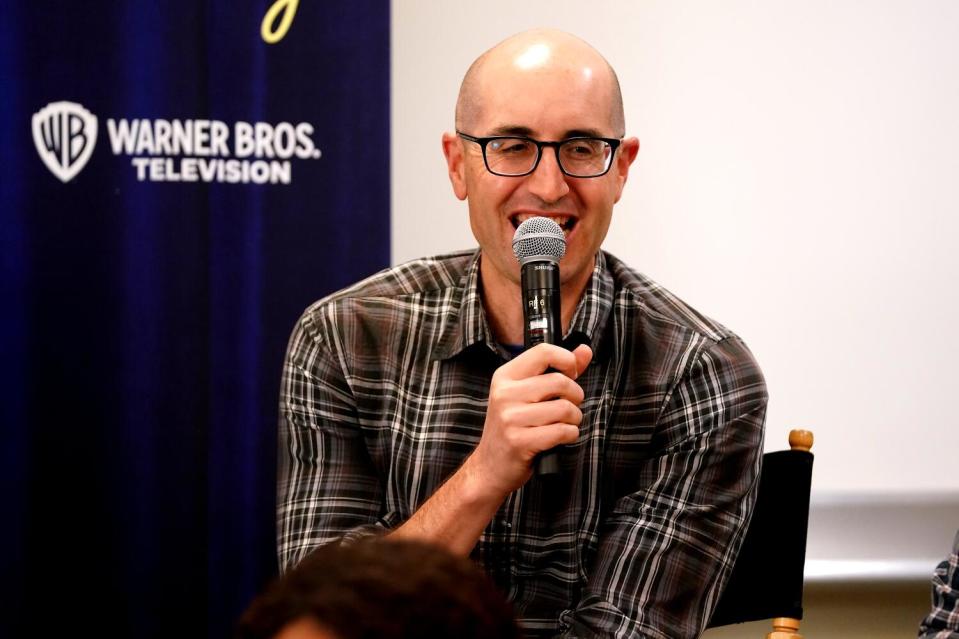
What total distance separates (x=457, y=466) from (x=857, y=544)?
179 cm

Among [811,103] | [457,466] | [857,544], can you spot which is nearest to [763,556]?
[457,466]

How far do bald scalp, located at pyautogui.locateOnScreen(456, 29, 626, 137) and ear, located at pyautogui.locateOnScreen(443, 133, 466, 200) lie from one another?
93 mm

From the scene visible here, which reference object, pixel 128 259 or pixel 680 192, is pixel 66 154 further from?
pixel 680 192

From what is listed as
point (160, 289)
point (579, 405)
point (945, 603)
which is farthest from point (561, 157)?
point (160, 289)

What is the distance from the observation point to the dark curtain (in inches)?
121

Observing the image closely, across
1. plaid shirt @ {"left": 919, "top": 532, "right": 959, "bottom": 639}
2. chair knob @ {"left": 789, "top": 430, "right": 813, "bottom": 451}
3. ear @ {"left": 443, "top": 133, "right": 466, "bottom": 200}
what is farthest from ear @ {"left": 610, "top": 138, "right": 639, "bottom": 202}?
plaid shirt @ {"left": 919, "top": 532, "right": 959, "bottom": 639}

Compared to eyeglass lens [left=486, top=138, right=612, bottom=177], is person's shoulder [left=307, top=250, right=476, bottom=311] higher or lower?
lower

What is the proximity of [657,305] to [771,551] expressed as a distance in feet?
1.67

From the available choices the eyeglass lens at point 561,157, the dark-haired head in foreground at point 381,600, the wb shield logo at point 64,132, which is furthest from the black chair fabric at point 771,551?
the wb shield logo at point 64,132

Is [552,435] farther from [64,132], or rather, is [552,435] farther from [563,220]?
[64,132]

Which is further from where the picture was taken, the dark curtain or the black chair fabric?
the dark curtain

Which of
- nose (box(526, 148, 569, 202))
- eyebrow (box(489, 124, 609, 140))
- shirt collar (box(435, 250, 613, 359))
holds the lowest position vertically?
shirt collar (box(435, 250, 613, 359))

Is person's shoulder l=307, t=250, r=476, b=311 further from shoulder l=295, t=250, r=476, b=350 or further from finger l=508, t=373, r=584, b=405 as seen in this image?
finger l=508, t=373, r=584, b=405

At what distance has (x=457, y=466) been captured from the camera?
7.19 feet
